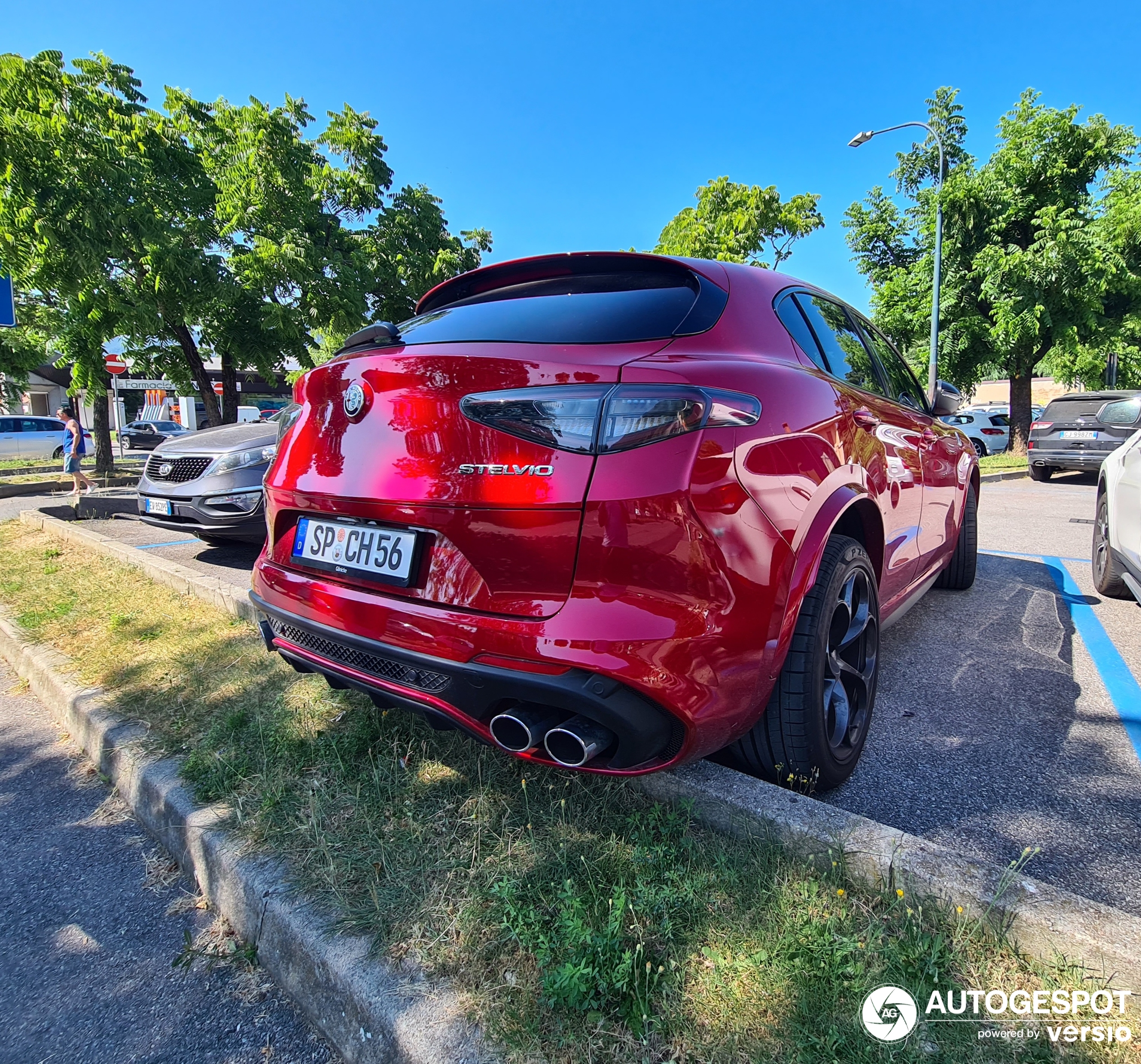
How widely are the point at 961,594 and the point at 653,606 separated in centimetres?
404

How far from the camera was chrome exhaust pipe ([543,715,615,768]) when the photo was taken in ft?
5.12

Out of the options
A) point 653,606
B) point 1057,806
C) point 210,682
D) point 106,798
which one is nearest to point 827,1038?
point 653,606

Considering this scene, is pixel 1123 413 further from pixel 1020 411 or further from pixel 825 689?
pixel 1020 411

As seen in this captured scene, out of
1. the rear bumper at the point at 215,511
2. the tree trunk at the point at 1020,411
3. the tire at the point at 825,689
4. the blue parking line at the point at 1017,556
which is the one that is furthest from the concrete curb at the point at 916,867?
the tree trunk at the point at 1020,411

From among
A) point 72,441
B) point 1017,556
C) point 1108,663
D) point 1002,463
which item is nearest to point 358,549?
point 1108,663

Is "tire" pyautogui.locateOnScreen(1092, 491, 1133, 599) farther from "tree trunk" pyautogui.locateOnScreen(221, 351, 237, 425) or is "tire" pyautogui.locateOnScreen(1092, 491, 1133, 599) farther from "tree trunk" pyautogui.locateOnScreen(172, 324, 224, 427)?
"tree trunk" pyautogui.locateOnScreen(221, 351, 237, 425)

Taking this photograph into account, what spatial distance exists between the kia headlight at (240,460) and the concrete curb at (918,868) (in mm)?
4341

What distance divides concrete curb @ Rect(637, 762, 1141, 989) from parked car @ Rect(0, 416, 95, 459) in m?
25.9

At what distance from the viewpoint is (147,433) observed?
1254 inches

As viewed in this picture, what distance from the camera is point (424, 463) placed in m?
1.75

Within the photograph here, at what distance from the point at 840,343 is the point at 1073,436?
12.3 metres

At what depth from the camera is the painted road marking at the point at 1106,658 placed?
110 inches

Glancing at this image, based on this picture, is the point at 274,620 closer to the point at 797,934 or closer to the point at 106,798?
the point at 106,798

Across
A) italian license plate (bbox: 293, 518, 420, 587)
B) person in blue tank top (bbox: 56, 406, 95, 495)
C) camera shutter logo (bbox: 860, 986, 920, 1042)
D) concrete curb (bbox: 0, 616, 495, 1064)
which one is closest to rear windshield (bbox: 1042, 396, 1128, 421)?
camera shutter logo (bbox: 860, 986, 920, 1042)
